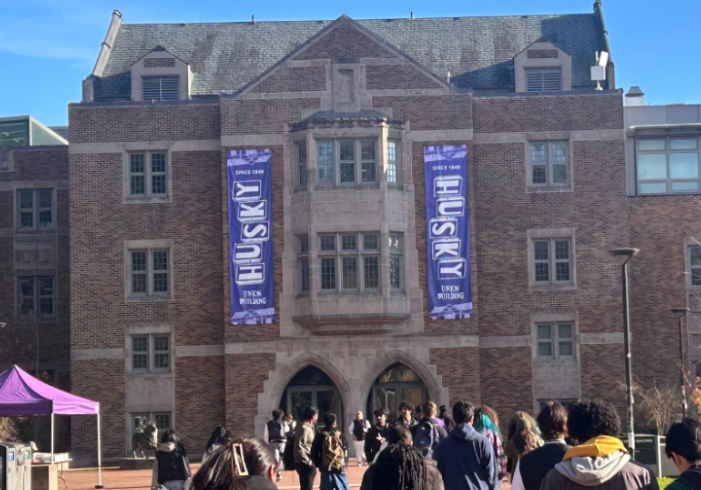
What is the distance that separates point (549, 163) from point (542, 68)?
10.3 ft

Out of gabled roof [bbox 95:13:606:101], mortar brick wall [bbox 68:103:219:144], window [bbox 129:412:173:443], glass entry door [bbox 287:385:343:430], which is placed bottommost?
window [bbox 129:412:173:443]

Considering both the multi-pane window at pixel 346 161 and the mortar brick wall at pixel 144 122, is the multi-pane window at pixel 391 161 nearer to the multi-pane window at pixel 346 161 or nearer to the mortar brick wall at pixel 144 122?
the multi-pane window at pixel 346 161

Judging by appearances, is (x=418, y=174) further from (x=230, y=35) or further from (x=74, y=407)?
(x=74, y=407)

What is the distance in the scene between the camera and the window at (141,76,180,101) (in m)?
36.3

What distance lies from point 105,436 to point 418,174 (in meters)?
11.3

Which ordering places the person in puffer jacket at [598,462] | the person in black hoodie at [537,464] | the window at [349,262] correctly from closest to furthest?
the person in puffer jacket at [598,462], the person in black hoodie at [537,464], the window at [349,262]

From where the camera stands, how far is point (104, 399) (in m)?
33.9

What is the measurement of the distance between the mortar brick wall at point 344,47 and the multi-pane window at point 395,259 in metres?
5.13

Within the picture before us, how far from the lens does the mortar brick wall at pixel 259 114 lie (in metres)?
33.9

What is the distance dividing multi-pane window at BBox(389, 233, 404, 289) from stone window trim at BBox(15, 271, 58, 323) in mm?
11116

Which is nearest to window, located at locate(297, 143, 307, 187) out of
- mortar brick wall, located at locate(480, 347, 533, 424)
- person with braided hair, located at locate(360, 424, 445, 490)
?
mortar brick wall, located at locate(480, 347, 533, 424)

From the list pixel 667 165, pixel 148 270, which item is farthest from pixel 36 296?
pixel 667 165

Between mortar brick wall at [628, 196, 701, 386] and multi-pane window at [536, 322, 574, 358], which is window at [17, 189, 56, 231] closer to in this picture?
multi-pane window at [536, 322, 574, 358]

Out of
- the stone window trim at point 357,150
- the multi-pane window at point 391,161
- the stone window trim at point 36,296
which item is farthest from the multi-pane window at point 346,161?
the stone window trim at point 36,296
